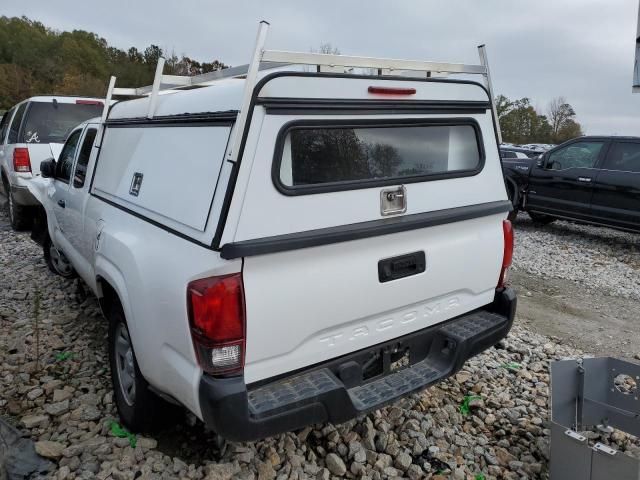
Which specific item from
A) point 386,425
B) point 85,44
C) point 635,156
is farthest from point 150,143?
point 85,44

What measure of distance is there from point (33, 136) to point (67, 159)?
3.43m

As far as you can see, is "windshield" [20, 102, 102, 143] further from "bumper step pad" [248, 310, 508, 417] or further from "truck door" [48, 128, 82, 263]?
"bumper step pad" [248, 310, 508, 417]

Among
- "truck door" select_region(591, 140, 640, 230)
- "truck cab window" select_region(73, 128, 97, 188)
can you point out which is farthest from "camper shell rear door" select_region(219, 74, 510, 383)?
"truck door" select_region(591, 140, 640, 230)

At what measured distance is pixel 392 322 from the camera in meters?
2.69

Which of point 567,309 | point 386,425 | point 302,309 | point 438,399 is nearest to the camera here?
point 302,309

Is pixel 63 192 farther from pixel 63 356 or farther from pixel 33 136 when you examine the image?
pixel 33 136

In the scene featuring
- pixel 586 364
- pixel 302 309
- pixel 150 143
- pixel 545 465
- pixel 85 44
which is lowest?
pixel 545 465

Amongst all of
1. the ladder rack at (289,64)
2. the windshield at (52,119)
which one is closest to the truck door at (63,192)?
the ladder rack at (289,64)

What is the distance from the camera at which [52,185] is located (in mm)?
4961

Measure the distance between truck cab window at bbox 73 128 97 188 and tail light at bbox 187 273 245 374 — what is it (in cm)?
246

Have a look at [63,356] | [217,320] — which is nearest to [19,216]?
[63,356]

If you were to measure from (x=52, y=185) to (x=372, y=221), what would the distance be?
12.5 feet

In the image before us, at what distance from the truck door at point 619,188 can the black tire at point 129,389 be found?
7696 millimetres

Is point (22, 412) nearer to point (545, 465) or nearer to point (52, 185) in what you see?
point (52, 185)
